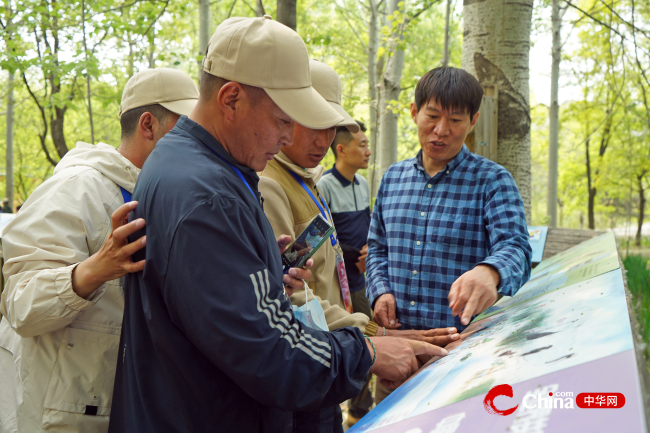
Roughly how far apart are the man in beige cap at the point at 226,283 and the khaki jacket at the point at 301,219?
0.46 m

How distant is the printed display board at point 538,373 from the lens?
0.89m

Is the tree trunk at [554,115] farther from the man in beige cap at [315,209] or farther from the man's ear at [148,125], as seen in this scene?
the man's ear at [148,125]

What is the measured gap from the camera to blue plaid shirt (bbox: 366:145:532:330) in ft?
6.94

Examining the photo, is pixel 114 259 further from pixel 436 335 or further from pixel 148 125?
pixel 436 335

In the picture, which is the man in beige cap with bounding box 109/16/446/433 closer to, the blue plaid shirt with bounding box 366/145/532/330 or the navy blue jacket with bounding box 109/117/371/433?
the navy blue jacket with bounding box 109/117/371/433

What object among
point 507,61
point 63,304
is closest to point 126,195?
point 63,304

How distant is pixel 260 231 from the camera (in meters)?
1.29

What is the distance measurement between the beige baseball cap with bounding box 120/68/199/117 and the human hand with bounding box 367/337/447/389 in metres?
1.31

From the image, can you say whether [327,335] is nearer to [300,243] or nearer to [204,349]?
[204,349]

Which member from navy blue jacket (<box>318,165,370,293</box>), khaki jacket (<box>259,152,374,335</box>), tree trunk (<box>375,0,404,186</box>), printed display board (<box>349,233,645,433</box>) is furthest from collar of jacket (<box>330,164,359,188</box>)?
printed display board (<box>349,233,645,433</box>)

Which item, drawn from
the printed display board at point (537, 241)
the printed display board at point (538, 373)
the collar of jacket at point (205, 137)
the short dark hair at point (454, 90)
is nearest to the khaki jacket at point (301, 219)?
the printed display board at point (538, 373)

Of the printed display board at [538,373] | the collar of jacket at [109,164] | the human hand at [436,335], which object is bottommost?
the human hand at [436,335]

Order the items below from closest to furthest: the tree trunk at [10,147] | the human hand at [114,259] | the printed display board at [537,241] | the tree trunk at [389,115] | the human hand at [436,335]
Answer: the human hand at [114,259] → the human hand at [436,335] → the printed display board at [537,241] → the tree trunk at [389,115] → the tree trunk at [10,147]

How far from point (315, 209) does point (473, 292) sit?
80 cm
